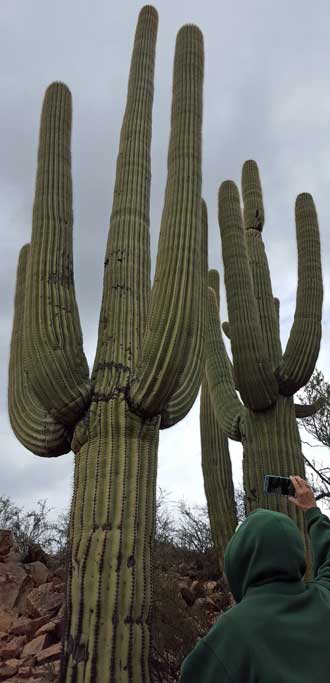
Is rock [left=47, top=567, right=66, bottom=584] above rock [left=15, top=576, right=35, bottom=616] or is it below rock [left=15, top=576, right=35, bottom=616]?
above

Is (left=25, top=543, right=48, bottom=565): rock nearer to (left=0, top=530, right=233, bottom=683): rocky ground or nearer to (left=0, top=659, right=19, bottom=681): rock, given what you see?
(left=0, top=530, right=233, bottom=683): rocky ground

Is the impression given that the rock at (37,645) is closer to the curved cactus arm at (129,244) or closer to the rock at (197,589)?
the rock at (197,589)

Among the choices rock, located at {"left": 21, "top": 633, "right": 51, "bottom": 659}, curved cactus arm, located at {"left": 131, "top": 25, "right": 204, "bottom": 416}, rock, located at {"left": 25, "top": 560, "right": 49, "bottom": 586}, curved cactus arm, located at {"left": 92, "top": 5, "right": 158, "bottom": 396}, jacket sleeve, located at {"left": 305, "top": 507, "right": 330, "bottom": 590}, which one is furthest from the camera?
rock, located at {"left": 25, "top": 560, "right": 49, "bottom": 586}

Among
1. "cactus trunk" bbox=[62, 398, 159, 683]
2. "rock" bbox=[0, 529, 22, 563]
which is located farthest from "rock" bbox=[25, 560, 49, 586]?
"cactus trunk" bbox=[62, 398, 159, 683]

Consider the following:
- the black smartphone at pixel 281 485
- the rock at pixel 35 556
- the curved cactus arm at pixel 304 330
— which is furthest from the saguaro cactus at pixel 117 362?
the rock at pixel 35 556

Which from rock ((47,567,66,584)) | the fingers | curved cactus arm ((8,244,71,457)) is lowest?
rock ((47,567,66,584))

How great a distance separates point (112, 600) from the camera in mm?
3932

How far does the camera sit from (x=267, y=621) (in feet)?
4.87

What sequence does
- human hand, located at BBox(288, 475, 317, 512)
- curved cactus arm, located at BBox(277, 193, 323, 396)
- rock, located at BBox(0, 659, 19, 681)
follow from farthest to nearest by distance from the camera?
curved cactus arm, located at BBox(277, 193, 323, 396), rock, located at BBox(0, 659, 19, 681), human hand, located at BBox(288, 475, 317, 512)

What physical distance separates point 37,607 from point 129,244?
4818 mm

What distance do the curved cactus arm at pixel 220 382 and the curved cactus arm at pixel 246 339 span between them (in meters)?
0.78

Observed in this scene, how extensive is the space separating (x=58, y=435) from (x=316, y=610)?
12.2 feet

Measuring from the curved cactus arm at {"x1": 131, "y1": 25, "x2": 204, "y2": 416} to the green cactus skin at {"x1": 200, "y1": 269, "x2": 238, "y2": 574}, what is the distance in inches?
194

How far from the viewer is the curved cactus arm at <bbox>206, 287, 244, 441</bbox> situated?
8.00 meters
